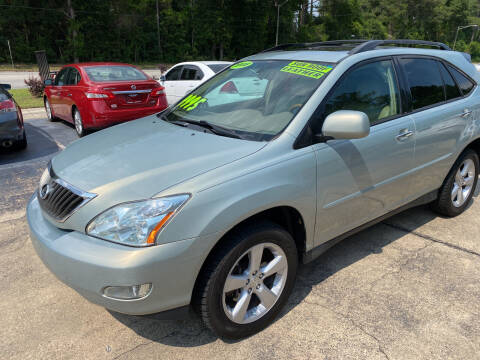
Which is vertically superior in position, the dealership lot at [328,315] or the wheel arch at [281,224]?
the wheel arch at [281,224]

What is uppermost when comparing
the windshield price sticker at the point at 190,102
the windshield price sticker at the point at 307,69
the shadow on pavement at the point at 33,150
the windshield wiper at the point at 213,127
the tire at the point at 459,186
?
the windshield price sticker at the point at 307,69

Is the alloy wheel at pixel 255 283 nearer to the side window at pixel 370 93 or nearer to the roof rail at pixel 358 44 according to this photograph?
the side window at pixel 370 93

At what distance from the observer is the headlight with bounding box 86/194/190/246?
1962 mm

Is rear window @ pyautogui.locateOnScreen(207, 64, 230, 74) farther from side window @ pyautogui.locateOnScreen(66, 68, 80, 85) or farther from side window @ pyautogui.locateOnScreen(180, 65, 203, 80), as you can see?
side window @ pyautogui.locateOnScreen(66, 68, 80, 85)

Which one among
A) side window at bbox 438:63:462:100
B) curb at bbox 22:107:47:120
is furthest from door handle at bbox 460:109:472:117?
curb at bbox 22:107:47:120

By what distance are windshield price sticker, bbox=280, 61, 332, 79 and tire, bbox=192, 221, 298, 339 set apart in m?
1.17

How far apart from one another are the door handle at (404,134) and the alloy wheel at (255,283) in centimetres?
138

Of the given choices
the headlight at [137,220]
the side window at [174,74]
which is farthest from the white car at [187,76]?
the headlight at [137,220]

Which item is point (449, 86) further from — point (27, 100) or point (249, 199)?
point (27, 100)

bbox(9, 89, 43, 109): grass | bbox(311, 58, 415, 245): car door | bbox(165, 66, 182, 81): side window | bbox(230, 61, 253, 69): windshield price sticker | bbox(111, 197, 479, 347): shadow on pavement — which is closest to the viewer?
bbox(111, 197, 479, 347): shadow on pavement

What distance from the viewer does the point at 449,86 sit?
3.70 meters

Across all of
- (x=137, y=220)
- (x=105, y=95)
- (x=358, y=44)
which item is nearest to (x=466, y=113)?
(x=358, y=44)

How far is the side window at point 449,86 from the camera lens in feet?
12.0

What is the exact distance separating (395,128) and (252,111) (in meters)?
1.13
